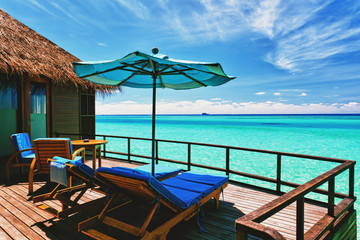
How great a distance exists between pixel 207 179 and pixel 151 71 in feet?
6.16

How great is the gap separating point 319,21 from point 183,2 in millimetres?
10381

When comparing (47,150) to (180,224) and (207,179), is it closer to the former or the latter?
(180,224)

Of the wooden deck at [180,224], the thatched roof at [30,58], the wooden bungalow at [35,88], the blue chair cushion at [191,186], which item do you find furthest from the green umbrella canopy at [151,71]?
the wooden bungalow at [35,88]

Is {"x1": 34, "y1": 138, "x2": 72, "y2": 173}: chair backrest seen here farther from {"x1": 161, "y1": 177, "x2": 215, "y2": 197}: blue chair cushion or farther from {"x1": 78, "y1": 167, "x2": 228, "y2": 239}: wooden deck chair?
{"x1": 161, "y1": 177, "x2": 215, "y2": 197}: blue chair cushion

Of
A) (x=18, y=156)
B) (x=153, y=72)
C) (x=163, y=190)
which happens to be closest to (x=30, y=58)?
(x=18, y=156)

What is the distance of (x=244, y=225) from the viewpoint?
910mm

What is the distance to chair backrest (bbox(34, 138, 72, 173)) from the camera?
3352 mm

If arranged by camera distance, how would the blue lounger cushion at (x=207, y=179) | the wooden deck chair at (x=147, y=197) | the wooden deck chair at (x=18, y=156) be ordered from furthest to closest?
1. the wooden deck chair at (x=18, y=156)
2. the blue lounger cushion at (x=207, y=179)
3. the wooden deck chair at (x=147, y=197)

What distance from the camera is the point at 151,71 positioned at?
123 inches

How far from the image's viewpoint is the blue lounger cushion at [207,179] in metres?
Answer: 2.75

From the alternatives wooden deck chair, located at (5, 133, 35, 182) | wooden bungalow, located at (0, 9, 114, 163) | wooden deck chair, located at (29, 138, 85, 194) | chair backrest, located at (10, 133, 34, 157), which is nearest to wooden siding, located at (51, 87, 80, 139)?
wooden bungalow, located at (0, 9, 114, 163)

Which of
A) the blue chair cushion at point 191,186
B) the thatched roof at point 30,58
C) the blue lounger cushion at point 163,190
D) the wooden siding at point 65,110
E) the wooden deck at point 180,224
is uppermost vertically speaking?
the thatched roof at point 30,58

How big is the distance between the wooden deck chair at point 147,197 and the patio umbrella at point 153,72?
2.67 ft

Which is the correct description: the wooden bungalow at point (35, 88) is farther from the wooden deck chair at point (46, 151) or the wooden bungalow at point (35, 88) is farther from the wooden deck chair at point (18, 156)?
the wooden deck chair at point (46, 151)
